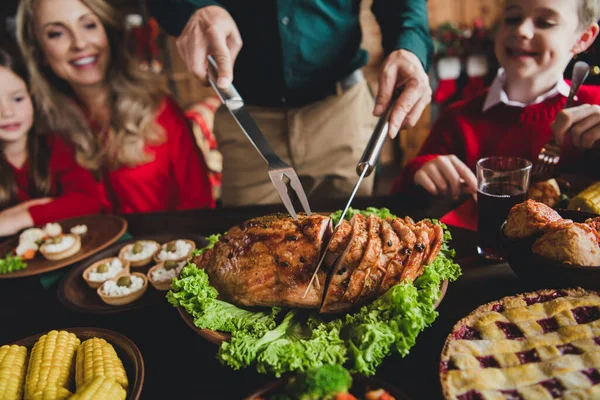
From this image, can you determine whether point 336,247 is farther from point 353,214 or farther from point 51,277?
point 51,277

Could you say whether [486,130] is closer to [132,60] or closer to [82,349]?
[82,349]

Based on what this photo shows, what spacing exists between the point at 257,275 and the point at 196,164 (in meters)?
2.39

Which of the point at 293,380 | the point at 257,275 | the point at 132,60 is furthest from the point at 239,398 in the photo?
the point at 132,60

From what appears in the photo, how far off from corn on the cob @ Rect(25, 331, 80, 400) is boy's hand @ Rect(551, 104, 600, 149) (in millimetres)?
2321

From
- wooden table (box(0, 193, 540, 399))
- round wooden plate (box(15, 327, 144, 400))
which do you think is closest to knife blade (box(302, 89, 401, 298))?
wooden table (box(0, 193, 540, 399))

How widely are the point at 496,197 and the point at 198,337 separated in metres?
1.35

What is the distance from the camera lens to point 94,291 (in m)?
2.00

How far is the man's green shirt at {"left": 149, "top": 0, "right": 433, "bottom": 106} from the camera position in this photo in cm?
259

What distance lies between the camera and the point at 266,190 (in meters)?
3.25

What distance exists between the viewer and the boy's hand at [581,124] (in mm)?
2023

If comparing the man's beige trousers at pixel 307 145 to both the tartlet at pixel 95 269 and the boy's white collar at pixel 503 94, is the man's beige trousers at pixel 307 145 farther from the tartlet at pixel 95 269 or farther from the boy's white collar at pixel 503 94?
the tartlet at pixel 95 269

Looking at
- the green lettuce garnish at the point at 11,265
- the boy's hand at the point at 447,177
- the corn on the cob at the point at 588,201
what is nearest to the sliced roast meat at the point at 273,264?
the boy's hand at the point at 447,177

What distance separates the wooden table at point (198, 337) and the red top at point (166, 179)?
1368 mm

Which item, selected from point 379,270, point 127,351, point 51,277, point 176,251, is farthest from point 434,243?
point 51,277
